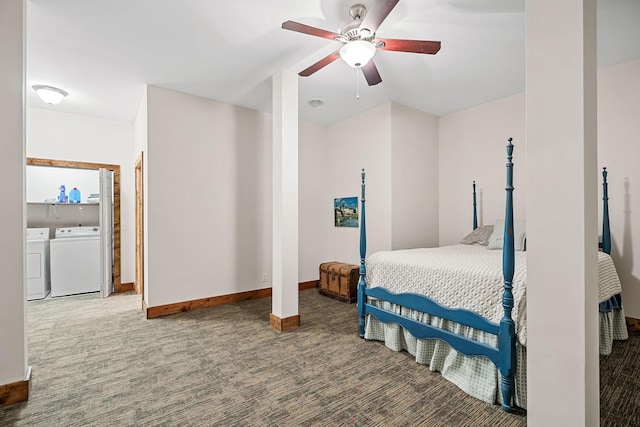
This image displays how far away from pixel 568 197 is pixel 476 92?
331 centimetres

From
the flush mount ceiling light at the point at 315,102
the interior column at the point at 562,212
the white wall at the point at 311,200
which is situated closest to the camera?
the interior column at the point at 562,212

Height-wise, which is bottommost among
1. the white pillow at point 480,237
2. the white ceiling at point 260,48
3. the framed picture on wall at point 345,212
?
the white pillow at point 480,237

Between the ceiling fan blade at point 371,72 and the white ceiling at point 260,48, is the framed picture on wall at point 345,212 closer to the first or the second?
the white ceiling at point 260,48

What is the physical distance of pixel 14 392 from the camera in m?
1.94

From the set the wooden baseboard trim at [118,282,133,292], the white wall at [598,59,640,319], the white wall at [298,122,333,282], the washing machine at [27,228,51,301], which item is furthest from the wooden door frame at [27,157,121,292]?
the white wall at [598,59,640,319]

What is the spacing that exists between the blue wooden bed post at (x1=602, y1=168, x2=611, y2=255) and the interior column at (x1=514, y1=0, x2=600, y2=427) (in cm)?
269

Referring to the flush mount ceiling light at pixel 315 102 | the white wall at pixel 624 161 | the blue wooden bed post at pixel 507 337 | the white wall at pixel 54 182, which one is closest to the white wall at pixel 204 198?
the flush mount ceiling light at pixel 315 102

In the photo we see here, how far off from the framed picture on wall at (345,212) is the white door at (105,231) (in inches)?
142

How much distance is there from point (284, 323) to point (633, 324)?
142 inches

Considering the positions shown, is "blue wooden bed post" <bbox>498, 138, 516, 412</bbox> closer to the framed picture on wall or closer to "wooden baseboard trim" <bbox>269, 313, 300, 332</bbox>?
"wooden baseboard trim" <bbox>269, 313, 300, 332</bbox>

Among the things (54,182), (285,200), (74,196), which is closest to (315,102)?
(285,200)

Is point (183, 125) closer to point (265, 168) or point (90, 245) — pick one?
point (265, 168)

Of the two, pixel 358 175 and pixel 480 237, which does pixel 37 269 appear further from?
pixel 480 237

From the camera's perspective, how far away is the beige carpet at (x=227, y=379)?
180 cm
